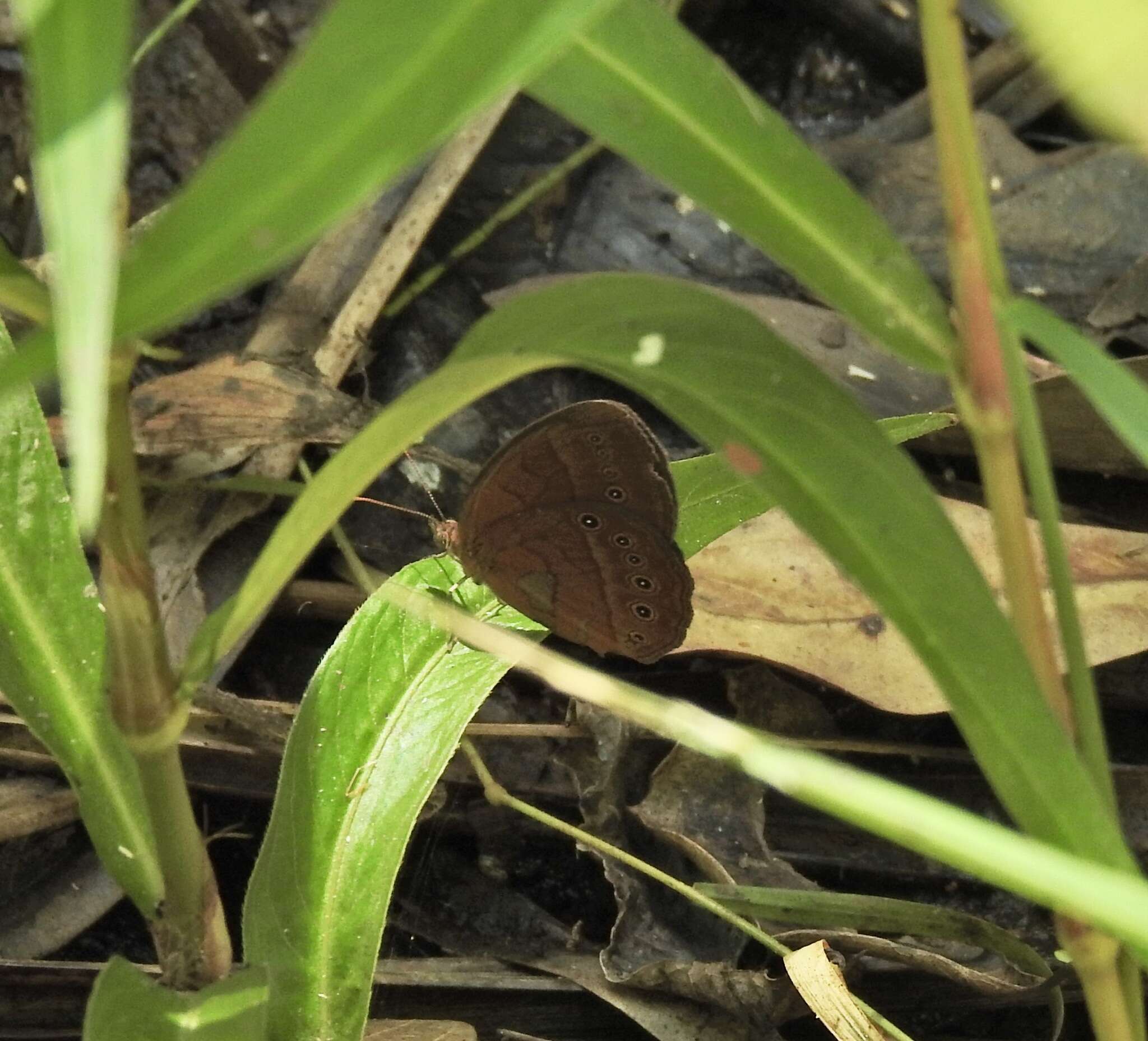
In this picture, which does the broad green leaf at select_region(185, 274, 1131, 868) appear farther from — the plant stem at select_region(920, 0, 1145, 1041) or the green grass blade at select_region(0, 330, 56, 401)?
the green grass blade at select_region(0, 330, 56, 401)

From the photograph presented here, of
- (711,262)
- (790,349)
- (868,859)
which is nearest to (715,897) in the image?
(868,859)

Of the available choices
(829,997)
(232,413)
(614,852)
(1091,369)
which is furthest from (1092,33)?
(232,413)

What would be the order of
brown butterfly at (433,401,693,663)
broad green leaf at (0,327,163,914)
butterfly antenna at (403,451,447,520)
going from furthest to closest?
1. butterfly antenna at (403,451,447,520)
2. brown butterfly at (433,401,693,663)
3. broad green leaf at (0,327,163,914)

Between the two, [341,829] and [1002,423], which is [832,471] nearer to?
[1002,423]

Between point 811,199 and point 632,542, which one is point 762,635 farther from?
point 811,199

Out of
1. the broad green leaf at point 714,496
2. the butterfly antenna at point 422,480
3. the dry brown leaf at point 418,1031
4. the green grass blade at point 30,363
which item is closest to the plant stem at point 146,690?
the green grass blade at point 30,363

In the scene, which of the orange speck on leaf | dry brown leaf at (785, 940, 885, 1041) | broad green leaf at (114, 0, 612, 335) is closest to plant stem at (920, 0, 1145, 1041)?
the orange speck on leaf
